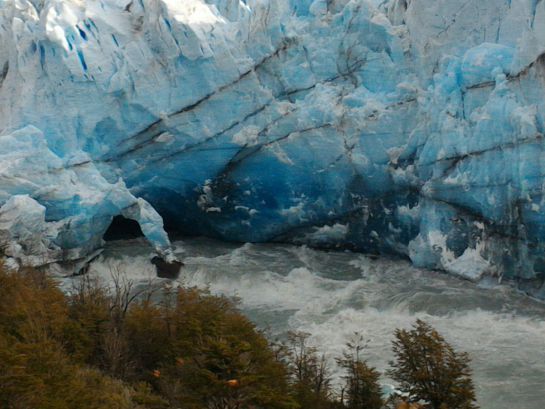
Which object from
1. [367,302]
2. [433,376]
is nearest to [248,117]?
[367,302]

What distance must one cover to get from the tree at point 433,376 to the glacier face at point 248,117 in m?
5.69

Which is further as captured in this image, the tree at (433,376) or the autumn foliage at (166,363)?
the tree at (433,376)

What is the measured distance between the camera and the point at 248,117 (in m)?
15.0

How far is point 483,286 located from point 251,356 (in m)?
6.72

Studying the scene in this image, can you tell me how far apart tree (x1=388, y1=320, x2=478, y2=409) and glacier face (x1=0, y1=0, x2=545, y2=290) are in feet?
18.7

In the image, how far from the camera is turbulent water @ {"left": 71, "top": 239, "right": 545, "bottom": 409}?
1055cm

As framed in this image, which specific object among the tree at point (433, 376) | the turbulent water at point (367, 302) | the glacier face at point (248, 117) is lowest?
the turbulent water at point (367, 302)

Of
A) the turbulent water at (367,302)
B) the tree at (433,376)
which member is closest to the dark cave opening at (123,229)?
the turbulent water at (367,302)

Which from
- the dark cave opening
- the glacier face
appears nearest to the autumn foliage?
the glacier face

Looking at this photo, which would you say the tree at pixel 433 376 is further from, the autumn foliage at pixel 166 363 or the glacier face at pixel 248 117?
the glacier face at pixel 248 117

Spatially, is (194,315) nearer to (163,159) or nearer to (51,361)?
(51,361)

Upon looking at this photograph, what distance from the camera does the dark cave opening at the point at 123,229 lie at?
16.8 meters

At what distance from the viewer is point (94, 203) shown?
46.1ft

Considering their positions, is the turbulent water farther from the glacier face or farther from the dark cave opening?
the glacier face
